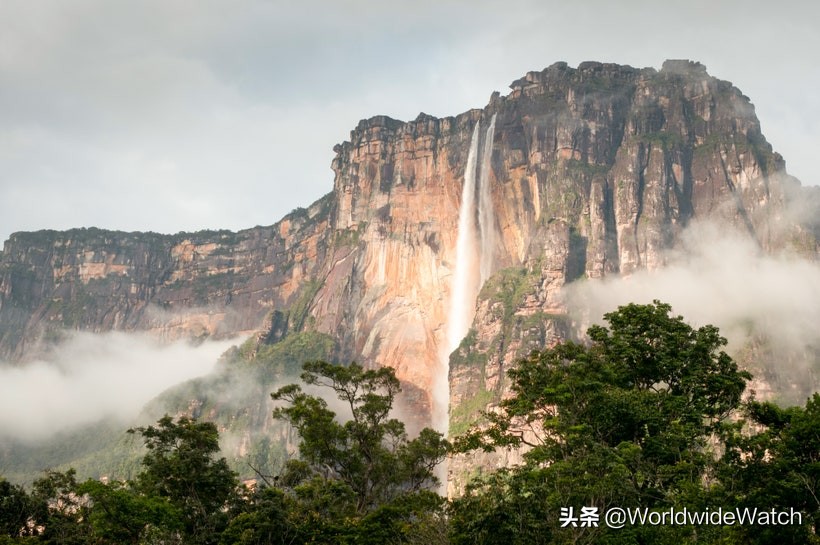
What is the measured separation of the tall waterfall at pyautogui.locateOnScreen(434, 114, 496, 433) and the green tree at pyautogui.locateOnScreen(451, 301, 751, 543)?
8638cm

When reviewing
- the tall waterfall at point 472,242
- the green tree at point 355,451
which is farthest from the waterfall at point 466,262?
the green tree at point 355,451

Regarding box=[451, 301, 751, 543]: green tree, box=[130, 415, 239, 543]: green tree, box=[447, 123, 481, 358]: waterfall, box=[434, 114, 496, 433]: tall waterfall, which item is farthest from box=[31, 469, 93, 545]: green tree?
box=[447, 123, 481, 358]: waterfall

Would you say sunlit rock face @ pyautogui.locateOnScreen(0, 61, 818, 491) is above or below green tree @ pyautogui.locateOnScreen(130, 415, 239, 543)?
above

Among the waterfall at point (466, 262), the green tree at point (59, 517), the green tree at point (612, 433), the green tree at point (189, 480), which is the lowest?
the green tree at point (59, 517)

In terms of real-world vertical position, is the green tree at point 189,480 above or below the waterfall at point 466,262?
below

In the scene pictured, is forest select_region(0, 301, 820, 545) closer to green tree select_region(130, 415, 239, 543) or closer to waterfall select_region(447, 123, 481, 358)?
green tree select_region(130, 415, 239, 543)

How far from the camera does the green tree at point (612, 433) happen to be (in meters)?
28.8

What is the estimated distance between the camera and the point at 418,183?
141 meters

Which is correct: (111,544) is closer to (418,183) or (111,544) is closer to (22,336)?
(418,183)

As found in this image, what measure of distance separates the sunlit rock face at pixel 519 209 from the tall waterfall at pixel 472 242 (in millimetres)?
410

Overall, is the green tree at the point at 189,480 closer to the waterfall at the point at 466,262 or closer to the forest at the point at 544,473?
the forest at the point at 544,473

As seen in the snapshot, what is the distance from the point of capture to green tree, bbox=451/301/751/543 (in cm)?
2877

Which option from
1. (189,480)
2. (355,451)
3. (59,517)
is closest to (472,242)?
(355,451)

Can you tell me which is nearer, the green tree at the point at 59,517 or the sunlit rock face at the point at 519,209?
the green tree at the point at 59,517
